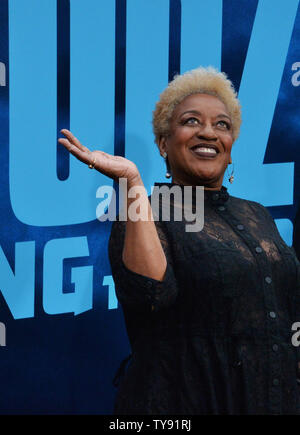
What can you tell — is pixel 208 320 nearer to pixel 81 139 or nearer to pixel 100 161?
pixel 100 161

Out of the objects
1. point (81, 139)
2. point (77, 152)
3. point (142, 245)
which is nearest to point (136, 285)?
point (142, 245)

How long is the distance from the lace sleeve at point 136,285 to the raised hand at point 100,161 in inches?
6.7

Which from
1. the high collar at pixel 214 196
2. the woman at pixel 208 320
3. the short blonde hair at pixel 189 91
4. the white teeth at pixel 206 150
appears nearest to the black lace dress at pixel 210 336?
the woman at pixel 208 320

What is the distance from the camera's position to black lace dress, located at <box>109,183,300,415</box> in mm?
1733

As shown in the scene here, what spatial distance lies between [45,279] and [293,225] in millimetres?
1349

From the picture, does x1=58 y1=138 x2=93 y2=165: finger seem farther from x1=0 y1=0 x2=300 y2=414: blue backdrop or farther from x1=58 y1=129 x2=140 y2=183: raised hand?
x1=0 y1=0 x2=300 y2=414: blue backdrop

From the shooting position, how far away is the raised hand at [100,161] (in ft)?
4.95

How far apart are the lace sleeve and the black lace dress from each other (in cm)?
1

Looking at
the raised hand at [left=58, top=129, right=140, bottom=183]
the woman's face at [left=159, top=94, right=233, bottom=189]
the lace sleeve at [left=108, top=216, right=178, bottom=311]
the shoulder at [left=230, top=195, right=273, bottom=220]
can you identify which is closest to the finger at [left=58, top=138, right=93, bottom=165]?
the raised hand at [left=58, top=129, right=140, bottom=183]

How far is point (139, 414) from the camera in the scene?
179 cm

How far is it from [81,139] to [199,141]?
3.30ft

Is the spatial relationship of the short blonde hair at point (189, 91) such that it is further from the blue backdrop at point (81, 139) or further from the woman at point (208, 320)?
the blue backdrop at point (81, 139)

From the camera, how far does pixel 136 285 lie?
5.27 ft

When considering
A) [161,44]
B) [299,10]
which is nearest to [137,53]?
[161,44]
